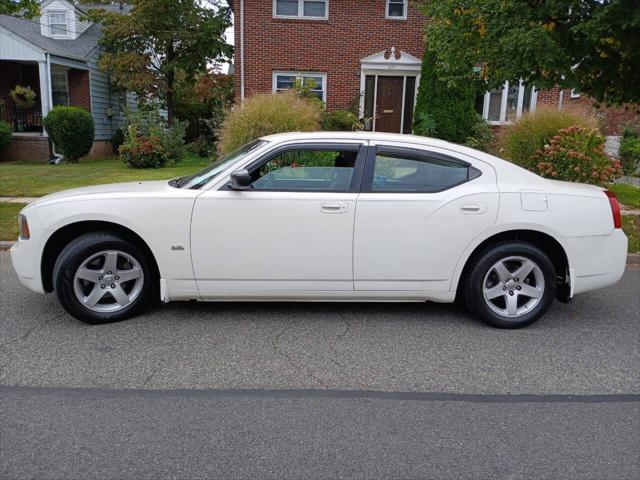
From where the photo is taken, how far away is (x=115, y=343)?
4414 mm

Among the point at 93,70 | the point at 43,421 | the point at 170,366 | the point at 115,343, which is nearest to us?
the point at 43,421

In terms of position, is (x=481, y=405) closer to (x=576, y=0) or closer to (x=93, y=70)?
(x=576, y=0)

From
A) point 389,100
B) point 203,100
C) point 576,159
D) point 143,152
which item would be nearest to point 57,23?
point 203,100

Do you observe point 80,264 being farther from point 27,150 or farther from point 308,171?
point 27,150

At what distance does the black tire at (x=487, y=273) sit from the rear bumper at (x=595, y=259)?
0.69 feet

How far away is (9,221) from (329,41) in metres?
12.3

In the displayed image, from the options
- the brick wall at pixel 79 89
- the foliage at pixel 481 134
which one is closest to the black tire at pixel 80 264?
the foliage at pixel 481 134

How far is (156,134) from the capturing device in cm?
1683

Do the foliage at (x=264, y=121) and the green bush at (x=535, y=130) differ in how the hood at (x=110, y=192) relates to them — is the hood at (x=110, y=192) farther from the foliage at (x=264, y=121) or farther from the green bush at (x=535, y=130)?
the green bush at (x=535, y=130)

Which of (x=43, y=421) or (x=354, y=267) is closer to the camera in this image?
(x=43, y=421)

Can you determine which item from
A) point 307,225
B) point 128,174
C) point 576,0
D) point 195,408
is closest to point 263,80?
Result: point 128,174

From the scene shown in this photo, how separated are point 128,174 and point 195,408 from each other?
12.0 metres

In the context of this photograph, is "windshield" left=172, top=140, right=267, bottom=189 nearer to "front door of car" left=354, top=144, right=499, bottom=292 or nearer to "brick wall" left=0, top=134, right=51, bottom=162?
"front door of car" left=354, top=144, right=499, bottom=292

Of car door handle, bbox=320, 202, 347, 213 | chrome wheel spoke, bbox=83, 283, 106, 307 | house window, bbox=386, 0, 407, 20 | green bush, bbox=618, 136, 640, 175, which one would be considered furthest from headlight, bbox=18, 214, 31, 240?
house window, bbox=386, 0, 407, 20
